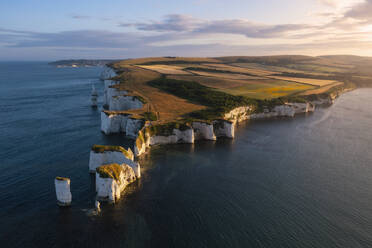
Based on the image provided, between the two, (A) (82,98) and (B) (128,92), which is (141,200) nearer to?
(B) (128,92)

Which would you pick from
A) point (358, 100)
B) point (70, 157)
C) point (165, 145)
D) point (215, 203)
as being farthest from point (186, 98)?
point (358, 100)

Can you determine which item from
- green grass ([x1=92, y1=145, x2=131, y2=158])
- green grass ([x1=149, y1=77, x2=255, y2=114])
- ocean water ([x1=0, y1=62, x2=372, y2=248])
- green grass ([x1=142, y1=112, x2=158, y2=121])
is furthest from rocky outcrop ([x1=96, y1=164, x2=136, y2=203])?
green grass ([x1=149, y1=77, x2=255, y2=114])

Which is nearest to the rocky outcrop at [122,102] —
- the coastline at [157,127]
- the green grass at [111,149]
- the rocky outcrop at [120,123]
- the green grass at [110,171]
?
the coastline at [157,127]

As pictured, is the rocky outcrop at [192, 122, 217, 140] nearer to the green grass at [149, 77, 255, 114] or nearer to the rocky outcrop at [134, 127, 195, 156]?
the rocky outcrop at [134, 127, 195, 156]

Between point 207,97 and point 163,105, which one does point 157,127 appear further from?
point 207,97

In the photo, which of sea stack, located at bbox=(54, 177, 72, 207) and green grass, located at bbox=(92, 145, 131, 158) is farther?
green grass, located at bbox=(92, 145, 131, 158)
